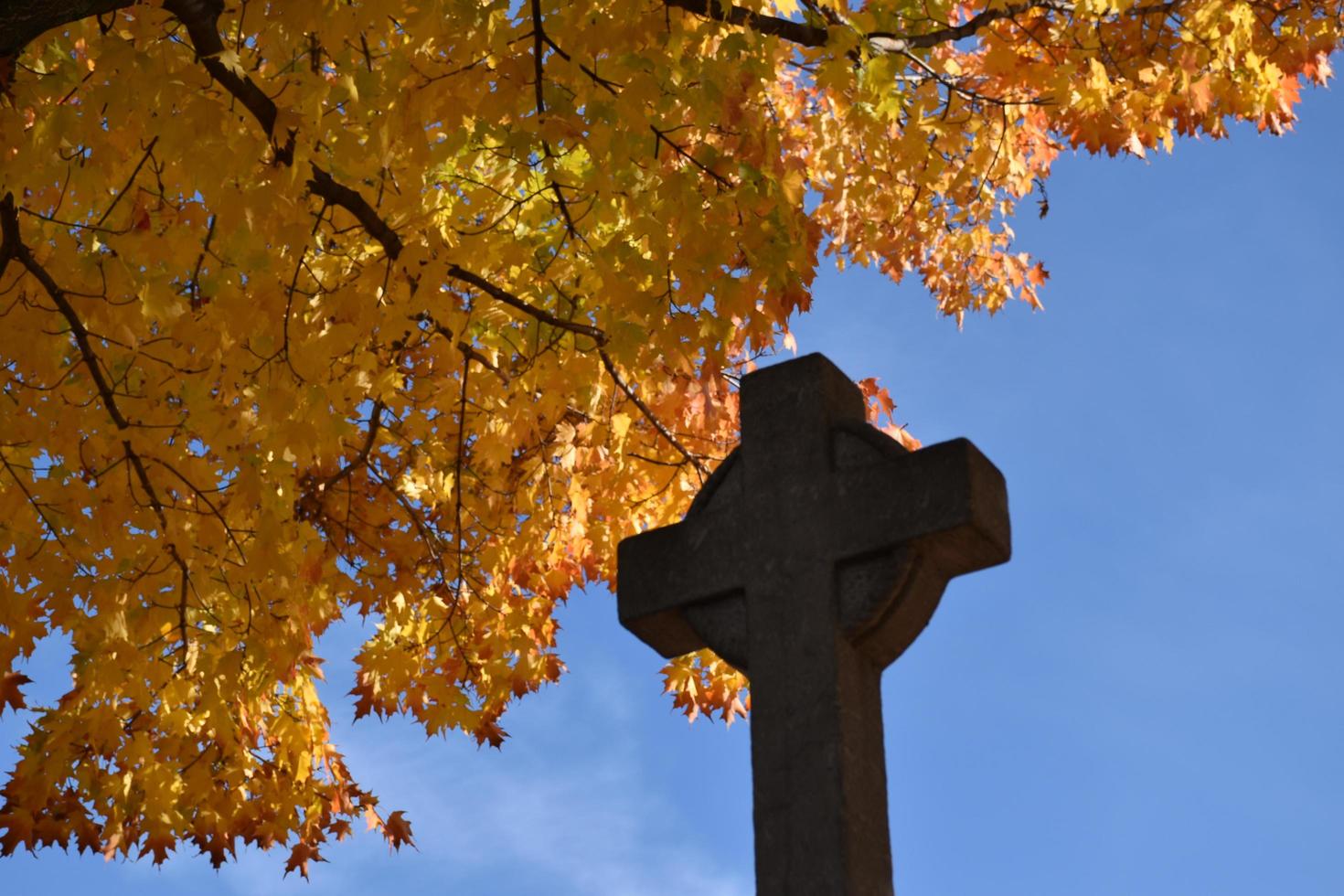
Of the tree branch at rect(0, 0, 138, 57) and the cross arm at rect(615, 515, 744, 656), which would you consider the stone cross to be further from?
the tree branch at rect(0, 0, 138, 57)

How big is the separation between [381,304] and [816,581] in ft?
12.1

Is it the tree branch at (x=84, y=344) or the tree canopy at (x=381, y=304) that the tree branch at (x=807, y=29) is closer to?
the tree canopy at (x=381, y=304)

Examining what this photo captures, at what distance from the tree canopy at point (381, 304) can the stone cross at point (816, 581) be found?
2249 mm

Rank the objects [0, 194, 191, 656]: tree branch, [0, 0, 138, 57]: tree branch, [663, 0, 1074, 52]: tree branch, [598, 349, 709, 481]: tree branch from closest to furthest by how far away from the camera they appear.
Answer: [0, 0, 138, 57]: tree branch, [0, 194, 191, 656]: tree branch, [663, 0, 1074, 52]: tree branch, [598, 349, 709, 481]: tree branch

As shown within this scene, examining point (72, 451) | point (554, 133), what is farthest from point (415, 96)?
point (72, 451)

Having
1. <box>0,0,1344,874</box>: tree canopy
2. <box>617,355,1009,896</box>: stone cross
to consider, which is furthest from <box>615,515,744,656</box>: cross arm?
<box>0,0,1344,874</box>: tree canopy

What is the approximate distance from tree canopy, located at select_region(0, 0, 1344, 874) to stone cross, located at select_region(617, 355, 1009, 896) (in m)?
2.25

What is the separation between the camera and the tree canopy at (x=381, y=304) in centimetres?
→ 674

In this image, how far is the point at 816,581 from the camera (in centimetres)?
449

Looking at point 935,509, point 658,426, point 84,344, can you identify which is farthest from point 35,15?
point 935,509

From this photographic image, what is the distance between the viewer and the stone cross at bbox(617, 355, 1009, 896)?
13.9ft

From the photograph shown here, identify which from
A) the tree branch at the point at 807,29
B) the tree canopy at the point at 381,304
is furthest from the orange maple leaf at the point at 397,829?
the tree branch at the point at 807,29

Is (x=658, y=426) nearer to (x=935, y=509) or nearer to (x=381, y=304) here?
(x=381, y=304)

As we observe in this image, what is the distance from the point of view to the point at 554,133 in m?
6.57
